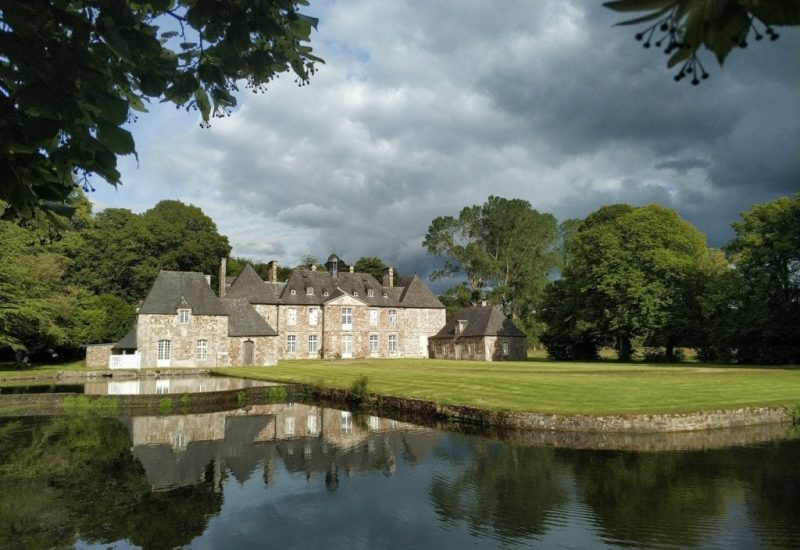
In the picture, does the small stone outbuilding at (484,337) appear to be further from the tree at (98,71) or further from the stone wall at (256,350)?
the tree at (98,71)

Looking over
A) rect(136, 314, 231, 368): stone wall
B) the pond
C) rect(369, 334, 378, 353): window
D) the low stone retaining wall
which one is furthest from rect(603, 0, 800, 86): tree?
rect(369, 334, 378, 353): window

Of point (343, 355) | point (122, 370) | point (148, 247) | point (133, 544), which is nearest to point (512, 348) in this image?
point (343, 355)

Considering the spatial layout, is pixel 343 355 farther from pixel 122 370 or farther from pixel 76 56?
pixel 76 56

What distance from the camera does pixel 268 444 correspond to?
50.7 feet

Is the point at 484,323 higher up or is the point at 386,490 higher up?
the point at 484,323

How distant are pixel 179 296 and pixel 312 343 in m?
14.3

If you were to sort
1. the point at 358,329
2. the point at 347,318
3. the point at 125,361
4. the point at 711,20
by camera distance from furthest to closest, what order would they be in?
the point at 358,329, the point at 347,318, the point at 125,361, the point at 711,20

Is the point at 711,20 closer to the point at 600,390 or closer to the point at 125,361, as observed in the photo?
the point at 600,390

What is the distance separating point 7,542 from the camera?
27.3ft

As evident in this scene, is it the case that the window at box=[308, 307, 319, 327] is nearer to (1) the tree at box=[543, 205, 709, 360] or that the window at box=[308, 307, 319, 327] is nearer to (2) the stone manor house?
(2) the stone manor house

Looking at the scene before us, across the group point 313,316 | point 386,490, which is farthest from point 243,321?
point 386,490

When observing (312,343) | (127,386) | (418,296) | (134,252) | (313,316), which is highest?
(134,252)

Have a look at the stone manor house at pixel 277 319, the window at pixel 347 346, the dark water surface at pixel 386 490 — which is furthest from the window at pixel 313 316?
the dark water surface at pixel 386 490

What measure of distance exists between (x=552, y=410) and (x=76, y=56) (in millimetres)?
16318
